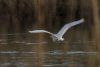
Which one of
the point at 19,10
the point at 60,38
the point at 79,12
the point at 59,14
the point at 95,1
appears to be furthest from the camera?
the point at 59,14

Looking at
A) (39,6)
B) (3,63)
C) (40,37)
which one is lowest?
(3,63)

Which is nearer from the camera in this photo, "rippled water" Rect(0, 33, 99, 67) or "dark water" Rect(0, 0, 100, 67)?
"dark water" Rect(0, 0, 100, 67)

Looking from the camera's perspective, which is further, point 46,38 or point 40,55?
point 46,38

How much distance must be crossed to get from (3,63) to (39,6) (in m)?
0.71

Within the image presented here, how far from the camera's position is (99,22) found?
9.36ft

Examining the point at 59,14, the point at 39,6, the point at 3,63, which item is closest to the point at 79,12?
the point at 59,14

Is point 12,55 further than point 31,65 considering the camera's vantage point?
Yes

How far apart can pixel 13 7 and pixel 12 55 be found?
72.9 inches

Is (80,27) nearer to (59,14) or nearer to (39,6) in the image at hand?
(59,14)

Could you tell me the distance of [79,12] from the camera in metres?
5.64

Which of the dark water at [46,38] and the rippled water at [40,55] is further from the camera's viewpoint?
the rippled water at [40,55]

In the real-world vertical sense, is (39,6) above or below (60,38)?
above

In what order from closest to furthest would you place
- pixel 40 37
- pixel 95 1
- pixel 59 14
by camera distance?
pixel 95 1, pixel 40 37, pixel 59 14

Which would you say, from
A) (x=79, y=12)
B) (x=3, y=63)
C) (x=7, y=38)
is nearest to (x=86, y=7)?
(x=79, y=12)
